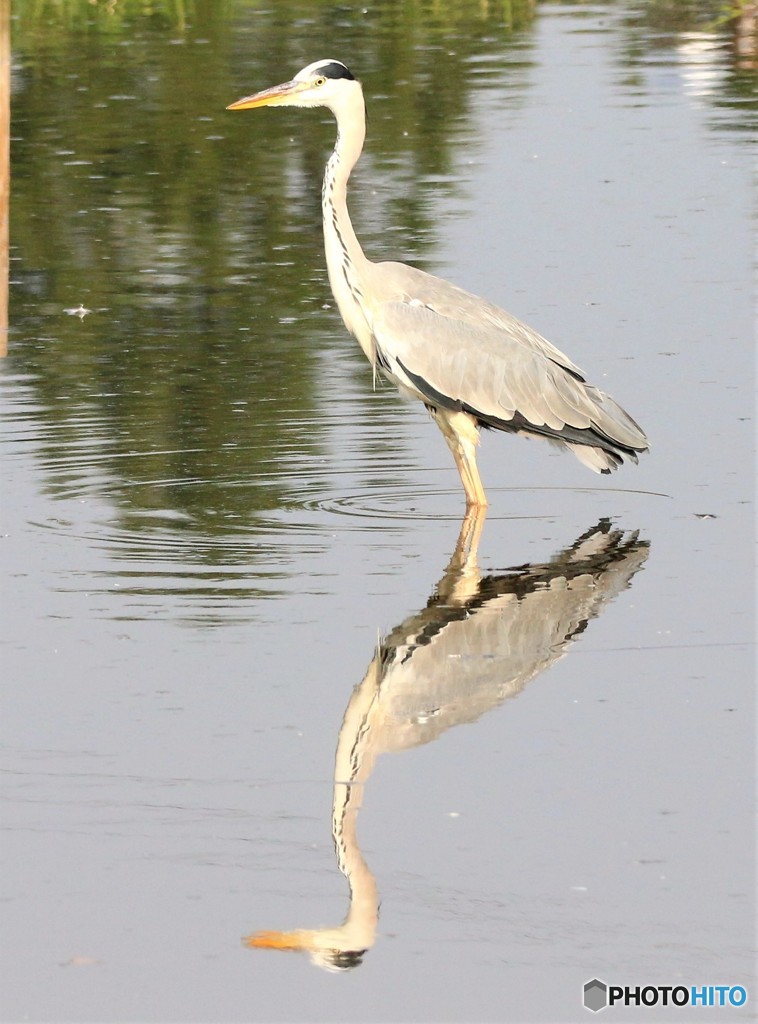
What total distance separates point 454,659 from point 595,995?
7.60ft

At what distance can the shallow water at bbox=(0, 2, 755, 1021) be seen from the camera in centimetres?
523

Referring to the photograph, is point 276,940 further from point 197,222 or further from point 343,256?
point 197,222

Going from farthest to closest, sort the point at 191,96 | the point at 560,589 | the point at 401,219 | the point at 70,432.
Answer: the point at 191,96 < the point at 401,219 < the point at 70,432 < the point at 560,589

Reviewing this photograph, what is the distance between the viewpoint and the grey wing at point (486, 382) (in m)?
9.45

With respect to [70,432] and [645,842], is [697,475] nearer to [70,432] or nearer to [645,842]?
[70,432]

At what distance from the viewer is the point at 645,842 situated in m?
5.66

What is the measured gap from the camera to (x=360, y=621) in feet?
25.1

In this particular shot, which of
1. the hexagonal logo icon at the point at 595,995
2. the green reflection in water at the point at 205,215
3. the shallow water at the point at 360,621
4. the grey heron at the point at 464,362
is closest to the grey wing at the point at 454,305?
the grey heron at the point at 464,362

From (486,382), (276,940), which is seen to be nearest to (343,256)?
(486,382)

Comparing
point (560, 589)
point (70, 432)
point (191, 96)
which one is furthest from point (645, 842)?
point (191, 96)

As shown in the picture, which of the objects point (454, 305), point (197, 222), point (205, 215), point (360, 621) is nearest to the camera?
point (360, 621)

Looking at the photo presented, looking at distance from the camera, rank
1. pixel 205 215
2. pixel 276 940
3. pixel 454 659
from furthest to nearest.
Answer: pixel 205 215 < pixel 454 659 < pixel 276 940

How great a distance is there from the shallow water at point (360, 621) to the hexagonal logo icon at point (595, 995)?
2 cm

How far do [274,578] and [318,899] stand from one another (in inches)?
112
